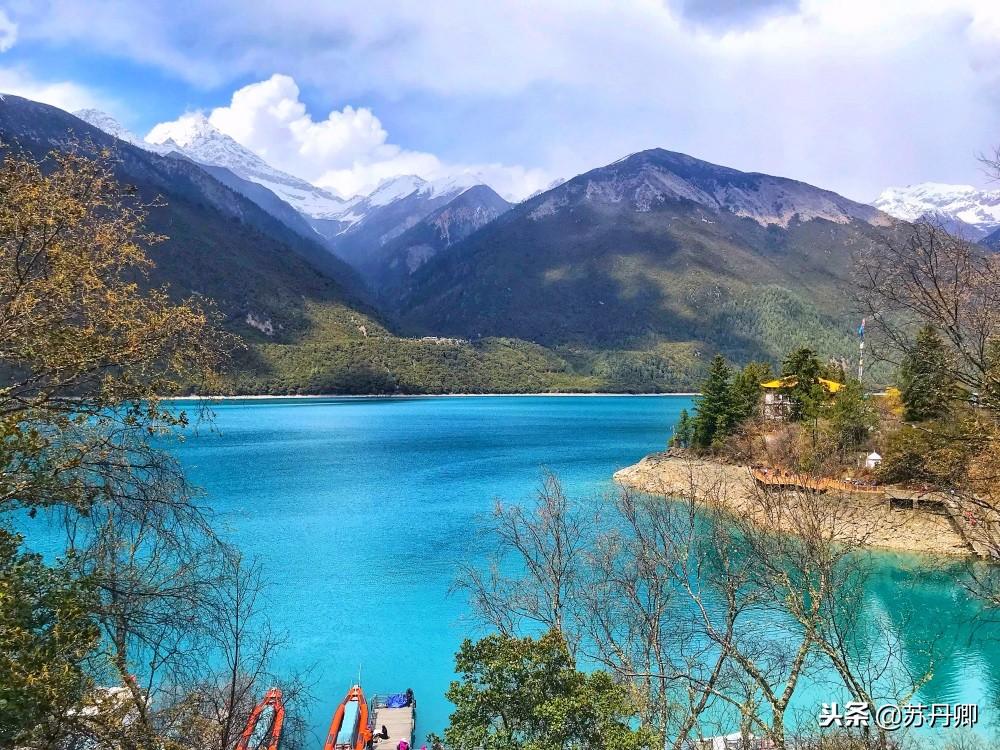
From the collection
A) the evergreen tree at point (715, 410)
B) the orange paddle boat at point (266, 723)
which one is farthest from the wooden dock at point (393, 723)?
the evergreen tree at point (715, 410)

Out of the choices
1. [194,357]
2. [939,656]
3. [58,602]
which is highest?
[194,357]

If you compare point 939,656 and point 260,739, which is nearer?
point 260,739

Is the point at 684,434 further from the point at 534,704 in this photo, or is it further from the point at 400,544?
the point at 534,704

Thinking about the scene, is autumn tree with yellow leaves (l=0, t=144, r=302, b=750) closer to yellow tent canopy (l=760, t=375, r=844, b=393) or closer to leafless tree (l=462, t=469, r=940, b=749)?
leafless tree (l=462, t=469, r=940, b=749)

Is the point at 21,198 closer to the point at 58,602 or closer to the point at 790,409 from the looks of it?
the point at 58,602

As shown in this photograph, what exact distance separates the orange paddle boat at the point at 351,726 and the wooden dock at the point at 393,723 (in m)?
0.35

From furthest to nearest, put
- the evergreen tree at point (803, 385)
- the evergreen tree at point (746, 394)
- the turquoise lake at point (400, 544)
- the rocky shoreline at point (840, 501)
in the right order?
the evergreen tree at point (746, 394)
the evergreen tree at point (803, 385)
the rocky shoreline at point (840, 501)
the turquoise lake at point (400, 544)

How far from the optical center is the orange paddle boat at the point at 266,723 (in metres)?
14.3

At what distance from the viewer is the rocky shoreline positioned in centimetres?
2277

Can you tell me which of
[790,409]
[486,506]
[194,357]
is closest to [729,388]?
[790,409]

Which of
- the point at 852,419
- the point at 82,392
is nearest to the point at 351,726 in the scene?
the point at 82,392

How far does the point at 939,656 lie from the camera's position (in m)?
19.5

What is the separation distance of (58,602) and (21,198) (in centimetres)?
347

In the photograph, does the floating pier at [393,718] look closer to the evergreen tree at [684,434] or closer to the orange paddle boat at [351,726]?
the orange paddle boat at [351,726]
